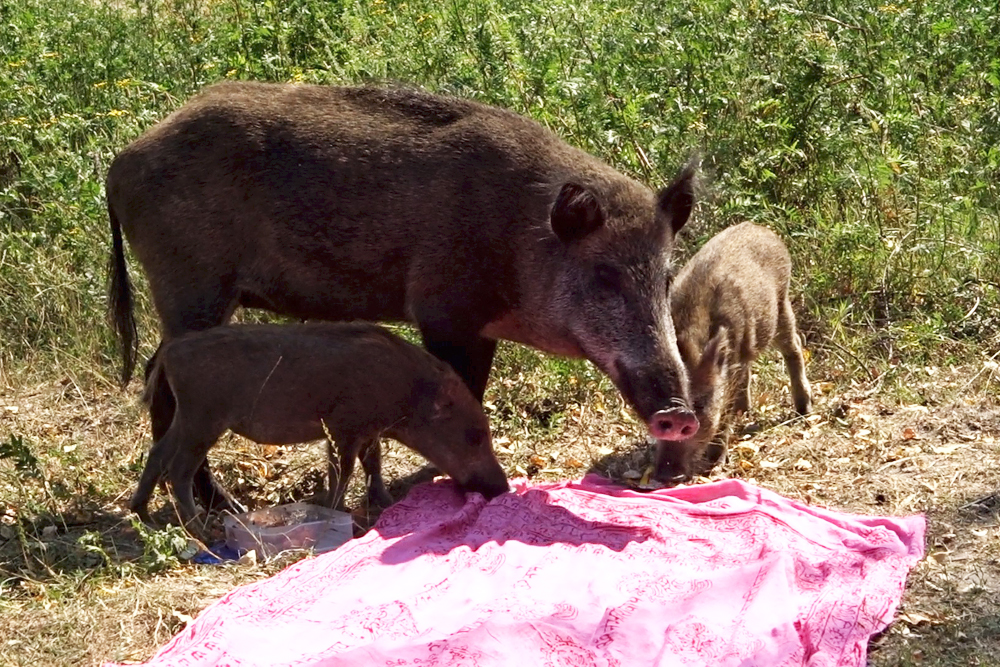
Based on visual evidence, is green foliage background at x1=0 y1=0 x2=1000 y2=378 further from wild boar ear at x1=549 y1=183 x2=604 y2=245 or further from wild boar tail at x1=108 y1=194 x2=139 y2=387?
wild boar ear at x1=549 y1=183 x2=604 y2=245

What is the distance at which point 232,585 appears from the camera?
554 cm

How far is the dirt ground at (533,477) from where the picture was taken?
5051 millimetres

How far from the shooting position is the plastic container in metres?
5.94

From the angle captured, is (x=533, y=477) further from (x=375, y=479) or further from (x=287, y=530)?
(x=287, y=530)

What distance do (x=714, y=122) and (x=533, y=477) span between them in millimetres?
2895

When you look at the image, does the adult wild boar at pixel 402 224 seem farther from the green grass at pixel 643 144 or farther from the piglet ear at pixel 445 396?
the green grass at pixel 643 144

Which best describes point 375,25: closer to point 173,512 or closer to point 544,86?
point 544,86

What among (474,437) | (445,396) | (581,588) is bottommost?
(581,588)

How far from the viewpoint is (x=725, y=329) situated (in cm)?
679

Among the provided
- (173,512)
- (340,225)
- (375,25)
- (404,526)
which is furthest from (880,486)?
(375,25)

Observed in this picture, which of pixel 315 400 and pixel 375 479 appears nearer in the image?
pixel 315 400

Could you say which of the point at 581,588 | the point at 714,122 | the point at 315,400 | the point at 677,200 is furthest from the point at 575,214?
the point at 714,122

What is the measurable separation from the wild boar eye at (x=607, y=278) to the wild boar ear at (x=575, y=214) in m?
0.17

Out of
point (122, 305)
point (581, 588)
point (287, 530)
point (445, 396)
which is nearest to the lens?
point (581, 588)
